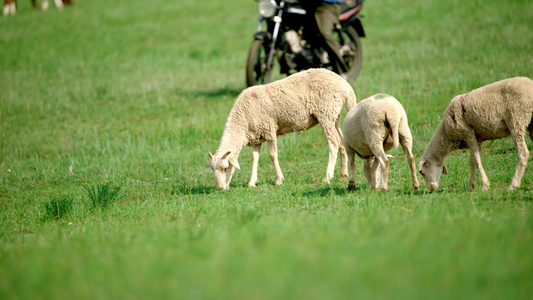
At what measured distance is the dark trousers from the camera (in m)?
11.5

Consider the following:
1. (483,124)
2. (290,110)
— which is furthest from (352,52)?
(483,124)

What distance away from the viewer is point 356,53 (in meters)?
13.2

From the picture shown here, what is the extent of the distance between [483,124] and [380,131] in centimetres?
115

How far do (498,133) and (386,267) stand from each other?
373cm

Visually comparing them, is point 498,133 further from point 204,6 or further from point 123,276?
point 204,6

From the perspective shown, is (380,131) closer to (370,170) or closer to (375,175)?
(375,175)

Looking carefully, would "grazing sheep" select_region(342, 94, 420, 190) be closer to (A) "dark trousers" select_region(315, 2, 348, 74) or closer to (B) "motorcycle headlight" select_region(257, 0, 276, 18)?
(A) "dark trousers" select_region(315, 2, 348, 74)

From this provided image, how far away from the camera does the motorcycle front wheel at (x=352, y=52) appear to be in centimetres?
1307

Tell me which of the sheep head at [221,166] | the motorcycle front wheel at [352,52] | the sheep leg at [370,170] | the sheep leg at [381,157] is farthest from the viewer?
the motorcycle front wheel at [352,52]

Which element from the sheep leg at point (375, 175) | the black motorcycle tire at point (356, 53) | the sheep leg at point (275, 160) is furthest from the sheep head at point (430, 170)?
the black motorcycle tire at point (356, 53)

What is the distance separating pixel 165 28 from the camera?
2247cm

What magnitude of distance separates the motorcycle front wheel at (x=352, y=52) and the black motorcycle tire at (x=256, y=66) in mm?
1889

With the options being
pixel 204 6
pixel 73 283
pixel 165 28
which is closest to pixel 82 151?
pixel 73 283

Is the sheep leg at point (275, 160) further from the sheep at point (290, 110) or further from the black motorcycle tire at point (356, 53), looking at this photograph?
the black motorcycle tire at point (356, 53)
